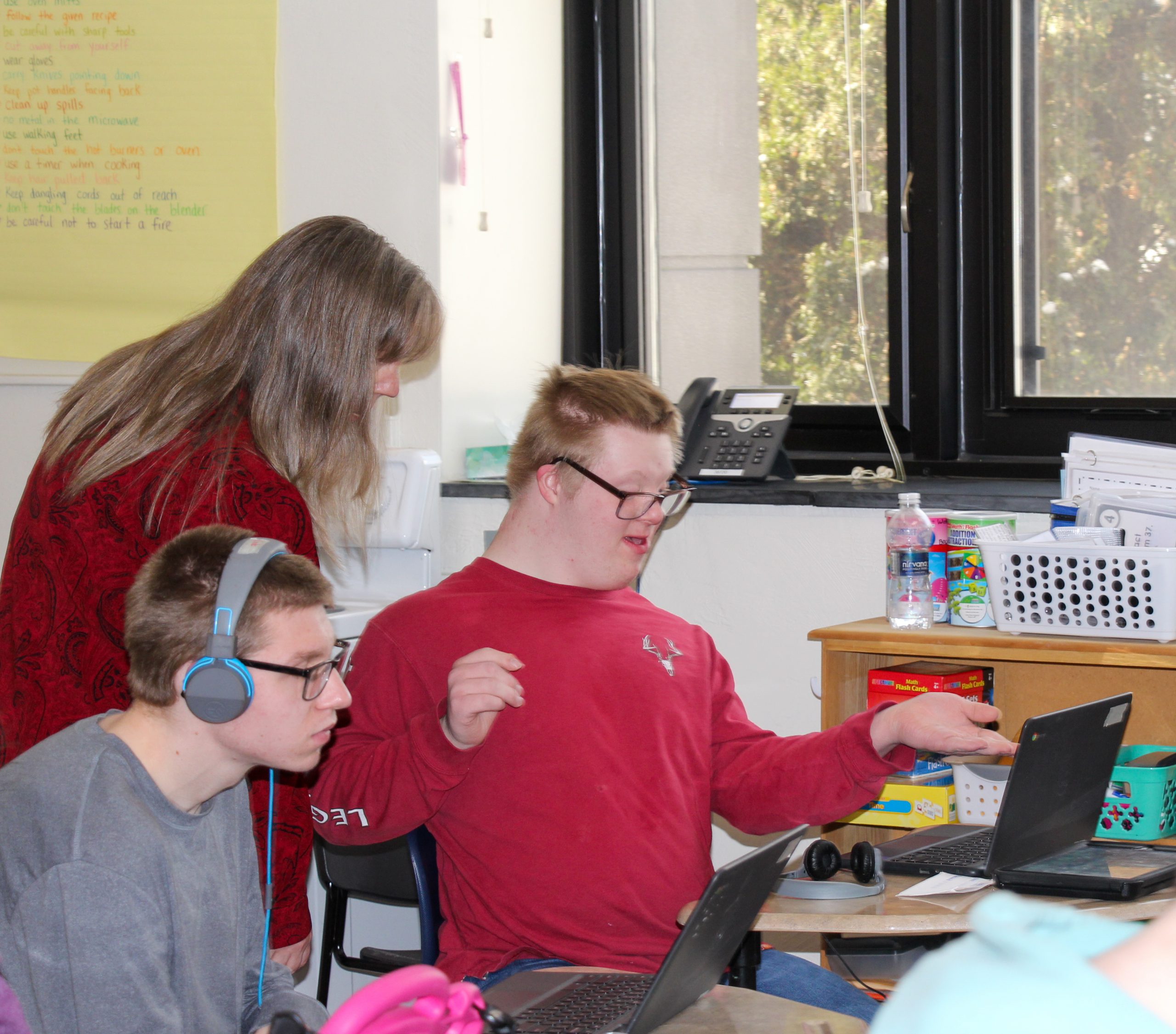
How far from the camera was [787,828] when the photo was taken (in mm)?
1743

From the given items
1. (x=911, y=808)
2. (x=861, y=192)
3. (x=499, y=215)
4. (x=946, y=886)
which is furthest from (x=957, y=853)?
(x=499, y=215)

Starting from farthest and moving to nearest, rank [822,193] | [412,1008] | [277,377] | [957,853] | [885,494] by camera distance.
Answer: [822,193], [885,494], [957,853], [277,377], [412,1008]

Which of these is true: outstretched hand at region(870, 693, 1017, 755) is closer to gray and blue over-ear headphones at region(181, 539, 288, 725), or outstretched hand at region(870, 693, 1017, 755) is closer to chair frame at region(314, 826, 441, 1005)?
chair frame at region(314, 826, 441, 1005)

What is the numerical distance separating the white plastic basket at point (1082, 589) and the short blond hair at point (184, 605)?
1.09 m

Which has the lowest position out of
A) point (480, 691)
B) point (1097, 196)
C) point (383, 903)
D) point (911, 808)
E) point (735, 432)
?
point (383, 903)

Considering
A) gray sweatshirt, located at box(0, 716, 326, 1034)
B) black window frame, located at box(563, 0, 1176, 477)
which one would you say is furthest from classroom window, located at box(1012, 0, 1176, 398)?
gray sweatshirt, located at box(0, 716, 326, 1034)

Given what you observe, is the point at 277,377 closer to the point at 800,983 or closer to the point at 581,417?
the point at 581,417

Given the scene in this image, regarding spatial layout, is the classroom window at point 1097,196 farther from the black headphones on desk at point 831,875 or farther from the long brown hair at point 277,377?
the long brown hair at point 277,377

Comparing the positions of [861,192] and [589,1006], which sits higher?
[861,192]

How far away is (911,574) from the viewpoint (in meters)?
2.00

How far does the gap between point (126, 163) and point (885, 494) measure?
1795 millimetres

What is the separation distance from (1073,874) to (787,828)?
37cm

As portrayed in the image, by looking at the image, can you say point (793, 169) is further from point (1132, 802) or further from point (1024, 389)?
point (1132, 802)

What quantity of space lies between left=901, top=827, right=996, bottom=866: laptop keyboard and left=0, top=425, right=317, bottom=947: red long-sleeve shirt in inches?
31.4
